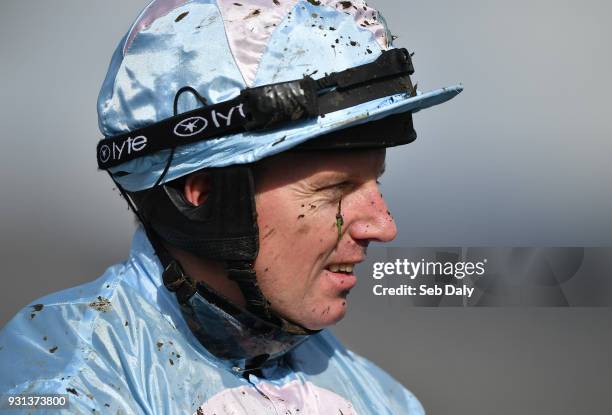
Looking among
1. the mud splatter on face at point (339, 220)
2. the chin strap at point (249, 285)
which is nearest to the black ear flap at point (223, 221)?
the chin strap at point (249, 285)

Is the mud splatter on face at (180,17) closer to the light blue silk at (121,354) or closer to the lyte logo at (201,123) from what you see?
the lyte logo at (201,123)

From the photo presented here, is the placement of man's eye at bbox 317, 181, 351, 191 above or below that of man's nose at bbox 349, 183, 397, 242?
above

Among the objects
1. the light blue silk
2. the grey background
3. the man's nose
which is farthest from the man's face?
the grey background

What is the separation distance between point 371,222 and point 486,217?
124 cm

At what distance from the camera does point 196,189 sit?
46.3 inches

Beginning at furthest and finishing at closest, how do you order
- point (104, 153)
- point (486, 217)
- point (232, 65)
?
point (486, 217) → point (104, 153) → point (232, 65)

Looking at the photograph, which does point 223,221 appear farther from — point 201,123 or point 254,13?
point 254,13

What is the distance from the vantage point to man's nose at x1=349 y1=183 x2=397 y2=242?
46.0 inches

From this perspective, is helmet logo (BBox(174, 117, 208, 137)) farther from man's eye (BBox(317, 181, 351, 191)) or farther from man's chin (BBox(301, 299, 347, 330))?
man's chin (BBox(301, 299, 347, 330))

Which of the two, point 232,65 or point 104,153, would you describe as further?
point 104,153

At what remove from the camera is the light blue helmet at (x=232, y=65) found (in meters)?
1.11

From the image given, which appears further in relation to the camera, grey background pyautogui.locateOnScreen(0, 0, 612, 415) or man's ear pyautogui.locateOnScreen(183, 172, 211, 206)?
grey background pyautogui.locateOnScreen(0, 0, 612, 415)

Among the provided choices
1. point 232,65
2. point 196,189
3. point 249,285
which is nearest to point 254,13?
point 232,65

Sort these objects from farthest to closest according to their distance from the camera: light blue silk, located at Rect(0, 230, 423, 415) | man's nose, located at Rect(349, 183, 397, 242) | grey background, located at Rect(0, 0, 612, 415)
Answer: grey background, located at Rect(0, 0, 612, 415) < man's nose, located at Rect(349, 183, 397, 242) < light blue silk, located at Rect(0, 230, 423, 415)
